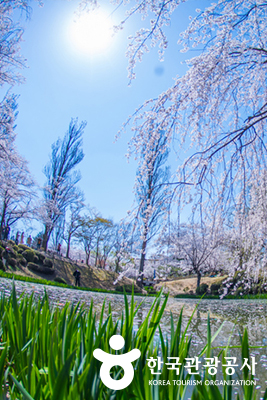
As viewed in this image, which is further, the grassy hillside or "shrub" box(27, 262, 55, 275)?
"shrub" box(27, 262, 55, 275)

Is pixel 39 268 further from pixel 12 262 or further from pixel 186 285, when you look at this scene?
pixel 186 285

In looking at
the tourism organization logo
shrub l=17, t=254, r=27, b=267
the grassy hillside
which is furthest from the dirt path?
the tourism organization logo

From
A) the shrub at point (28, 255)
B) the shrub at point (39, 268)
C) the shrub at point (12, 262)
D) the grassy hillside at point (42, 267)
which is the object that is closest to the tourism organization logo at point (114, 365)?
the grassy hillside at point (42, 267)

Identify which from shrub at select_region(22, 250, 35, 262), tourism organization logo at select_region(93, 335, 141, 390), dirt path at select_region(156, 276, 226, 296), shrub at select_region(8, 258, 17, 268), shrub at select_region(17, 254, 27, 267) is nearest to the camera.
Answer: tourism organization logo at select_region(93, 335, 141, 390)

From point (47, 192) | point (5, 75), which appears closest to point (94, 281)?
point (47, 192)

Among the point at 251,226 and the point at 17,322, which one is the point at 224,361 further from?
the point at 251,226

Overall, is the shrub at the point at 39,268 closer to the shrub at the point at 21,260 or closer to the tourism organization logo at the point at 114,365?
the shrub at the point at 21,260

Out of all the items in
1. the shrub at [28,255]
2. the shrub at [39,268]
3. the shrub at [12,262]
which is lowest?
the shrub at [39,268]

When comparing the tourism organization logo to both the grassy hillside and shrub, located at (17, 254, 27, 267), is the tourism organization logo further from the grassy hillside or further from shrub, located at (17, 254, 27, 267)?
shrub, located at (17, 254, 27, 267)

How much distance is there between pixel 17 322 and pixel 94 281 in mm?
22196

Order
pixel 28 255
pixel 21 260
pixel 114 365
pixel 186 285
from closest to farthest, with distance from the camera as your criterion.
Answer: pixel 114 365 → pixel 21 260 → pixel 28 255 → pixel 186 285

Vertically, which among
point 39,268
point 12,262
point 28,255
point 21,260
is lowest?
point 39,268

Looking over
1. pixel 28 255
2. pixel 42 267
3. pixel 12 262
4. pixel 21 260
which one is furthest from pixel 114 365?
pixel 28 255

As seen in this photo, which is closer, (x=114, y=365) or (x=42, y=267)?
(x=114, y=365)
